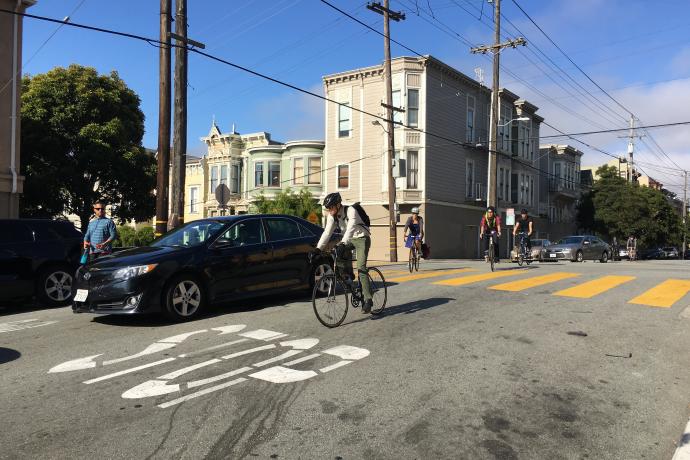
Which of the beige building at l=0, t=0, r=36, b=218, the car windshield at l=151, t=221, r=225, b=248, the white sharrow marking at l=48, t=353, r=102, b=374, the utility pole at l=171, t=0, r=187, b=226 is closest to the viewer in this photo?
the white sharrow marking at l=48, t=353, r=102, b=374

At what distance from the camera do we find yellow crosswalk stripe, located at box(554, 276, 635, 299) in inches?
384

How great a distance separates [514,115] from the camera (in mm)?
42219

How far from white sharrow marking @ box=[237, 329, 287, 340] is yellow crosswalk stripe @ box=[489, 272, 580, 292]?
5.42 meters

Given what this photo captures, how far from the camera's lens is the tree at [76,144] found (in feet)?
64.2

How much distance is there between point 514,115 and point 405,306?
37706 mm

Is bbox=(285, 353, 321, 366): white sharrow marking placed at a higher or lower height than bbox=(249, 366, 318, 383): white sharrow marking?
higher

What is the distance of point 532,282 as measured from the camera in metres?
11.5

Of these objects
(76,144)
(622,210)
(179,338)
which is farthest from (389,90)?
(622,210)

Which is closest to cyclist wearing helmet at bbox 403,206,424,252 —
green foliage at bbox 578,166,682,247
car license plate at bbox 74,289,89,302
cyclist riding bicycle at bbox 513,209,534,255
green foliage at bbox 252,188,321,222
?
cyclist riding bicycle at bbox 513,209,534,255

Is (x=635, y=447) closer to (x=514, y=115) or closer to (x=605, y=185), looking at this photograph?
(x=514, y=115)

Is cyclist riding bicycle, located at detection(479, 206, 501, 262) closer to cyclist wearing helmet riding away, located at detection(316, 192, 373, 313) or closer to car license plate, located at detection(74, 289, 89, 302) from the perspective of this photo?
cyclist wearing helmet riding away, located at detection(316, 192, 373, 313)

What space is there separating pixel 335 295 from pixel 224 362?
199cm

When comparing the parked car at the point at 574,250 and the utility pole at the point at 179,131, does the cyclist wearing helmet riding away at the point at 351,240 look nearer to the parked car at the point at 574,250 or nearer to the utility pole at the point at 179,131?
the utility pole at the point at 179,131

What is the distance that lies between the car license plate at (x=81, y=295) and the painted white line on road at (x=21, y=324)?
0.72 m
